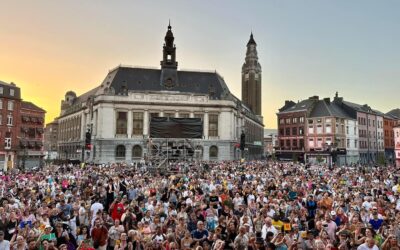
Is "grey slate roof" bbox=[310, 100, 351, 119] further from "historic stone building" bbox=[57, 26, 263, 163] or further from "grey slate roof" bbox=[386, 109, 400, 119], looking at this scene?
"grey slate roof" bbox=[386, 109, 400, 119]

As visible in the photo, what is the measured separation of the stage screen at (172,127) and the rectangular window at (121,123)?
1304 inches

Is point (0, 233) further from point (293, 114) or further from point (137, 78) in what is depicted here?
point (293, 114)

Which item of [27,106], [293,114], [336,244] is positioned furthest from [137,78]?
[336,244]

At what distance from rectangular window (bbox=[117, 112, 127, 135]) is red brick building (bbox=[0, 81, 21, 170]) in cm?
1713

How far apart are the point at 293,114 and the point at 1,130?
56302 millimetres

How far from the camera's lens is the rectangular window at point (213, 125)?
68.0 meters

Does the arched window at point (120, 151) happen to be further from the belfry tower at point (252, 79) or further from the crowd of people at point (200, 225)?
the belfry tower at point (252, 79)

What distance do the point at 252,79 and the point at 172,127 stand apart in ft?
245

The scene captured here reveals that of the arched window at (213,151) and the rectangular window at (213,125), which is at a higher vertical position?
the rectangular window at (213,125)

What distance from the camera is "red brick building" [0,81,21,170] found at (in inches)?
2333

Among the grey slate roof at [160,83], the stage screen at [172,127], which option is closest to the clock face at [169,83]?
the grey slate roof at [160,83]

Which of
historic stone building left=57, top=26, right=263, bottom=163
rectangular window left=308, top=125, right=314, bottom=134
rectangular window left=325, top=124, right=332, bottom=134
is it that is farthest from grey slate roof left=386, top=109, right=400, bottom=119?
historic stone building left=57, top=26, right=263, bottom=163

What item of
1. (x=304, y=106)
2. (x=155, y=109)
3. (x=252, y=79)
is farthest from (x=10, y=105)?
(x=252, y=79)

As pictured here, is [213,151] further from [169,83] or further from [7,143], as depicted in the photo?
[7,143]
